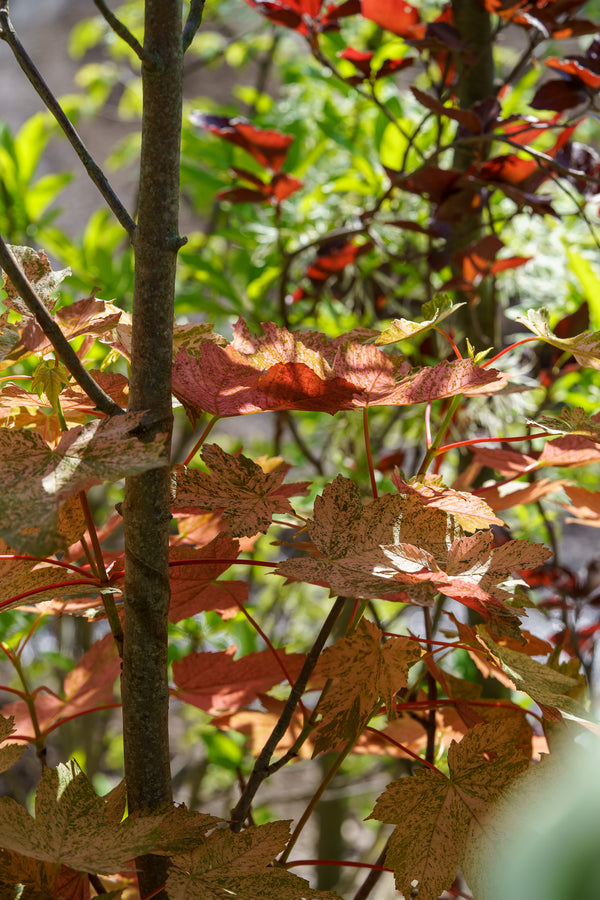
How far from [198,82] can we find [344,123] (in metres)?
3.95

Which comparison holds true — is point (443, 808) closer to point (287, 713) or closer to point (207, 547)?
point (287, 713)

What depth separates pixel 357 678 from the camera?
40 cm

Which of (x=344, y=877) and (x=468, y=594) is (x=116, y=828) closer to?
(x=468, y=594)

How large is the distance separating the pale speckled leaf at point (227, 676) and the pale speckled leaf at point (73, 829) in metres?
0.16

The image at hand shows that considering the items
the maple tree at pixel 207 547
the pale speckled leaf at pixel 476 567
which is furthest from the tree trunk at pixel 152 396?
the pale speckled leaf at pixel 476 567

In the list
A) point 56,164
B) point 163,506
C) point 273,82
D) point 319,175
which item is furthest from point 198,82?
point 163,506

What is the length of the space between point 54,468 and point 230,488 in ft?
0.33

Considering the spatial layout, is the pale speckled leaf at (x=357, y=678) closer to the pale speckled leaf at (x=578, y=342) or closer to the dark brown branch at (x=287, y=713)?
the dark brown branch at (x=287, y=713)

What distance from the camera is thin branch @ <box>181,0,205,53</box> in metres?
0.39

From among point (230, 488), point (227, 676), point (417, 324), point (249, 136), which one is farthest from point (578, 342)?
point (249, 136)

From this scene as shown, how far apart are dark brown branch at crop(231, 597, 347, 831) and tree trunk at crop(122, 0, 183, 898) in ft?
0.19

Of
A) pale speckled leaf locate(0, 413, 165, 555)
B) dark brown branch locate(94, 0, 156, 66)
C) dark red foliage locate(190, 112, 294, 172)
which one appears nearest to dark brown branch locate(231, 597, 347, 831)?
pale speckled leaf locate(0, 413, 165, 555)

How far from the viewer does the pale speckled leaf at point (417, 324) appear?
1.36ft

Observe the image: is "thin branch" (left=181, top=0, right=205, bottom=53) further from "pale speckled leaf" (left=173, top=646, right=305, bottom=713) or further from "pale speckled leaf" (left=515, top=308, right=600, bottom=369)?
"pale speckled leaf" (left=173, top=646, right=305, bottom=713)
